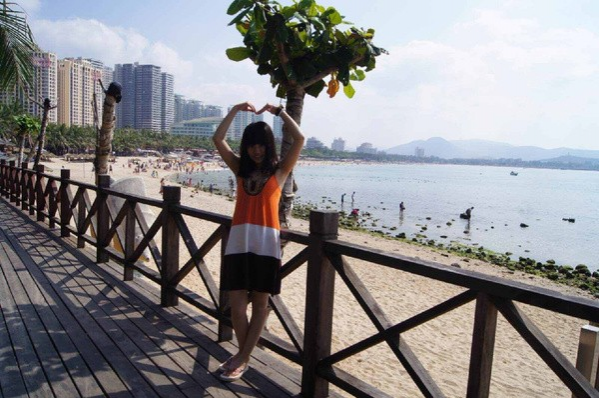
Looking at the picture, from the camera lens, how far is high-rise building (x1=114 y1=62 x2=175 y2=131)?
12475 cm

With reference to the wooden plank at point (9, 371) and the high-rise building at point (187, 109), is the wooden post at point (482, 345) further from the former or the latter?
the high-rise building at point (187, 109)

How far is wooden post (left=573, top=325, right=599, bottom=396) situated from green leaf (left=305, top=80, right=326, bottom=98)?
7.70 ft

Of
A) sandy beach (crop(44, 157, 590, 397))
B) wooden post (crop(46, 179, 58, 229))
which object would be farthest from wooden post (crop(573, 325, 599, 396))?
wooden post (crop(46, 179, 58, 229))

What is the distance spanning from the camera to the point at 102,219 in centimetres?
593

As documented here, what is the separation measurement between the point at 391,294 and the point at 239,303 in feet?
34.6

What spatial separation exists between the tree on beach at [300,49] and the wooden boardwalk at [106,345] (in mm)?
1660

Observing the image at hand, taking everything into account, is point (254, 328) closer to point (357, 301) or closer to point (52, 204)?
point (357, 301)

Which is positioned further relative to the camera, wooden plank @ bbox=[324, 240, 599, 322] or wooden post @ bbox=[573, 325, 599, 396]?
wooden post @ bbox=[573, 325, 599, 396]

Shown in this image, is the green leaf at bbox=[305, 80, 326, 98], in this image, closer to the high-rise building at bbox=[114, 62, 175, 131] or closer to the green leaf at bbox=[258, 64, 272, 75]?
the green leaf at bbox=[258, 64, 272, 75]

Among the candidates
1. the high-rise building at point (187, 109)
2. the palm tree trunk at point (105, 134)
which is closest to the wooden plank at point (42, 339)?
the palm tree trunk at point (105, 134)

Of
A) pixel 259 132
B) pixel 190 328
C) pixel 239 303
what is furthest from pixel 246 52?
pixel 190 328

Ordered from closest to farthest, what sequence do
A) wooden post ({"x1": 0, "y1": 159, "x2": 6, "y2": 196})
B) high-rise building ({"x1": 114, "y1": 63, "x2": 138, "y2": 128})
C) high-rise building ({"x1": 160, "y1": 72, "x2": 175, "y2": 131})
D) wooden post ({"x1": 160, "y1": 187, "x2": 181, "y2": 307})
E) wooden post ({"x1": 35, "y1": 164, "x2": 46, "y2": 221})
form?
wooden post ({"x1": 160, "y1": 187, "x2": 181, "y2": 307}) → wooden post ({"x1": 35, "y1": 164, "x2": 46, "y2": 221}) → wooden post ({"x1": 0, "y1": 159, "x2": 6, "y2": 196}) → high-rise building ({"x1": 114, "y1": 63, "x2": 138, "y2": 128}) → high-rise building ({"x1": 160, "y1": 72, "x2": 175, "y2": 131})

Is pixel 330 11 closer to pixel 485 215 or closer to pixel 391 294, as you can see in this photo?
pixel 391 294

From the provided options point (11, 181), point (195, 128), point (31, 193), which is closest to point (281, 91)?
point (31, 193)
